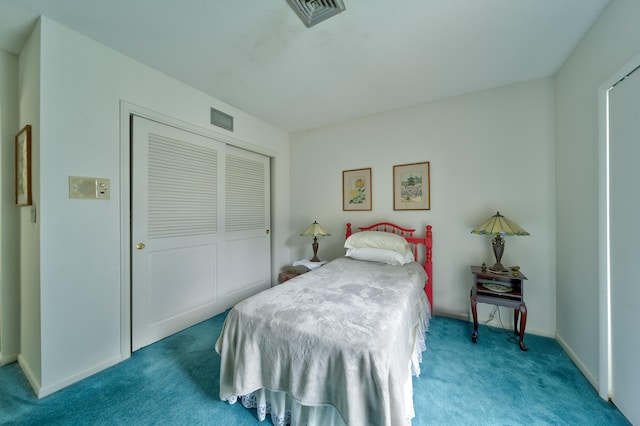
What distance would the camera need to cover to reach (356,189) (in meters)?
3.28

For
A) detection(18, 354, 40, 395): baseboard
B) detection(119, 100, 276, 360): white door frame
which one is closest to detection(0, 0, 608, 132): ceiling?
detection(119, 100, 276, 360): white door frame

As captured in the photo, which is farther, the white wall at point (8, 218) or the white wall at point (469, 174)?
the white wall at point (469, 174)

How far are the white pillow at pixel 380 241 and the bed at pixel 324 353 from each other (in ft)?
2.30

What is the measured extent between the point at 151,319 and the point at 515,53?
13.4ft

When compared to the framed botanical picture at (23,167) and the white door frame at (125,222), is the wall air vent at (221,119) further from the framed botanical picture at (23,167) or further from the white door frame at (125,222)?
the framed botanical picture at (23,167)

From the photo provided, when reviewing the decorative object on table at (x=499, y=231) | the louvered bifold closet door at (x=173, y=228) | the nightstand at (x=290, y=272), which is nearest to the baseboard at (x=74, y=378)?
the louvered bifold closet door at (x=173, y=228)

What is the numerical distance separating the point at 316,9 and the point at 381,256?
2.25 m

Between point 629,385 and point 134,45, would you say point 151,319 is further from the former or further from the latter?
point 629,385

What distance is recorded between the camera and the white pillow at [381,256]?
2512 millimetres

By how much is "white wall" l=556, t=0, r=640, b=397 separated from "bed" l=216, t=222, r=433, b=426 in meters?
1.25

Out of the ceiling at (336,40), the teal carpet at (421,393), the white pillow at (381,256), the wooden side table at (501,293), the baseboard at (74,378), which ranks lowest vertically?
the teal carpet at (421,393)

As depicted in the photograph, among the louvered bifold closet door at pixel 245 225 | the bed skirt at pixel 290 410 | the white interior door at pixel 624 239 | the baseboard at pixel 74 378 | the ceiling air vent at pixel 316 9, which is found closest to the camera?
the bed skirt at pixel 290 410

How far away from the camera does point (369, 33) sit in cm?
170

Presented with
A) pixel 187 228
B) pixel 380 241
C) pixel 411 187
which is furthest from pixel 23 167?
pixel 411 187
